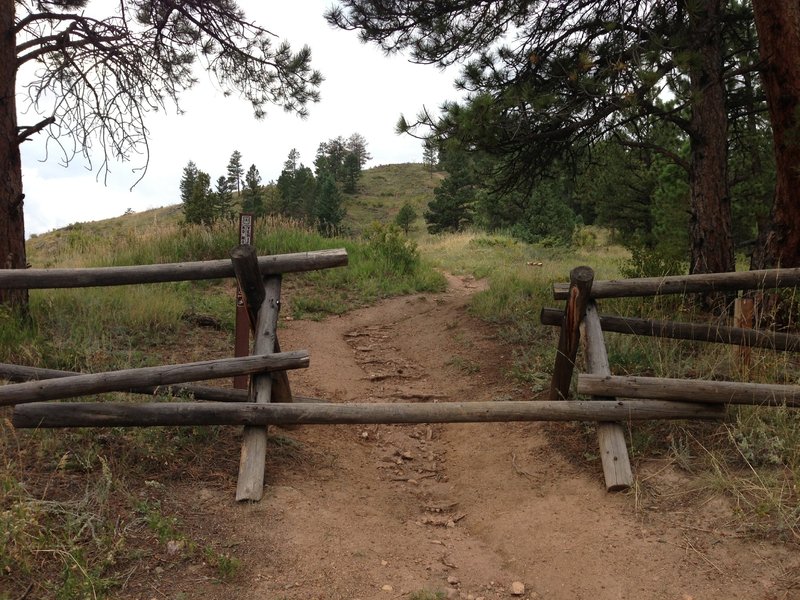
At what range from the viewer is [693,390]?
4160 millimetres

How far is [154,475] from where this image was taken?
3922 mm

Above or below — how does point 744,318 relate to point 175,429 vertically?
above

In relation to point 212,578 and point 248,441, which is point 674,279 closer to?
point 248,441

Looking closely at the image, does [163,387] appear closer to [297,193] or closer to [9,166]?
[9,166]

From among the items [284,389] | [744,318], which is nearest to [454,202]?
[744,318]

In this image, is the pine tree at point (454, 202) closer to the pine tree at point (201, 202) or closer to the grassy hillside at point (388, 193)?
the grassy hillside at point (388, 193)

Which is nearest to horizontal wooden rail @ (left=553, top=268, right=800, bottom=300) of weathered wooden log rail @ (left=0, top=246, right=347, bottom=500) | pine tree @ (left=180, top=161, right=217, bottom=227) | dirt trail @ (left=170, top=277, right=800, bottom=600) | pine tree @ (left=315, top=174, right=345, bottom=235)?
dirt trail @ (left=170, top=277, right=800, bottom=600)

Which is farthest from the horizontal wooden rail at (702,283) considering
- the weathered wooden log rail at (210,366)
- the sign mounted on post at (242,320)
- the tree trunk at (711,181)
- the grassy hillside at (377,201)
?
the grassy hillside at (377,201)

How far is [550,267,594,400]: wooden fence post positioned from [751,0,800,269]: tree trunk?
7.95 feet

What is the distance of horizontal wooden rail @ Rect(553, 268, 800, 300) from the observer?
4.55 m

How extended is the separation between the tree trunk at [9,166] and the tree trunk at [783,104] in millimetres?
7333

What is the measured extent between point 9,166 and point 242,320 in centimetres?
316

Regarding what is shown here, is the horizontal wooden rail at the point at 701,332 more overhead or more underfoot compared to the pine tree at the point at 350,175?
more underfoot

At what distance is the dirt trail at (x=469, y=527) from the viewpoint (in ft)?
10.4
